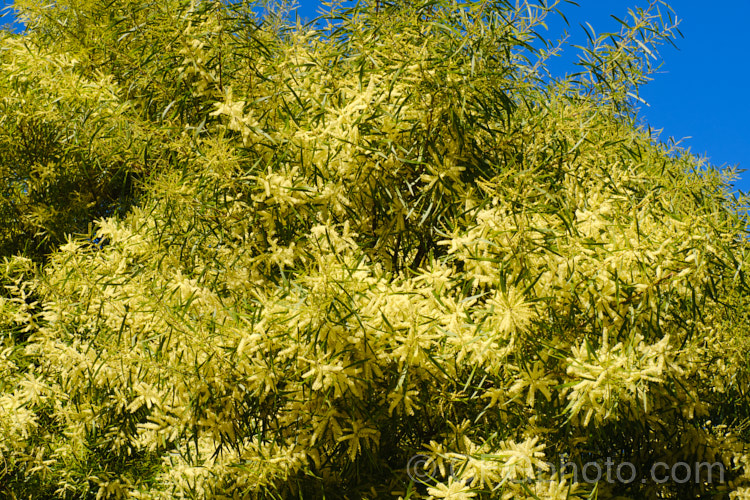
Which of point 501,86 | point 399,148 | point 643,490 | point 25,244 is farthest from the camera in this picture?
point 25,244

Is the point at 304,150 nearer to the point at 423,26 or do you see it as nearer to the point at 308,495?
the point at 423,26

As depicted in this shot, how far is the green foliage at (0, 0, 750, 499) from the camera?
273 centimetres

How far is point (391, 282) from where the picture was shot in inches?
124

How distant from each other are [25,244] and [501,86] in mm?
3921

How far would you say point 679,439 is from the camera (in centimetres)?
381

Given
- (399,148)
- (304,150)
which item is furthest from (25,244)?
(399,148)

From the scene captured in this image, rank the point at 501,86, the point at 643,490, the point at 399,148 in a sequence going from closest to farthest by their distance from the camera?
the point at 399,148 < the point at 501,86 < the point at 643,490

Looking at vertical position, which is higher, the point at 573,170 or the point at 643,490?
the point at 573,170

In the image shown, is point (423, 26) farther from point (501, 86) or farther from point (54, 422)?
point (54, 422)

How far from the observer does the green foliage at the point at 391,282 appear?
2.73 m

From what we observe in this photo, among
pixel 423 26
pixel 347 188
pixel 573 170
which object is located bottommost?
pixel 347 188

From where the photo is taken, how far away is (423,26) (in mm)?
3393

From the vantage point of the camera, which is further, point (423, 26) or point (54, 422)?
point (54, 422)

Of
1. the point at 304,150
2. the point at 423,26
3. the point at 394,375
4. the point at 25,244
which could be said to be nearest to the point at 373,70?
the point at 423,26
